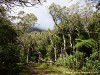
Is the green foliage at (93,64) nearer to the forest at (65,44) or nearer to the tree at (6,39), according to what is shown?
the forest at (65,44)

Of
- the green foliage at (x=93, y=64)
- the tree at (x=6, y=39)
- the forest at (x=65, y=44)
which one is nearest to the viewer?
the tree at (x=6, y=39)

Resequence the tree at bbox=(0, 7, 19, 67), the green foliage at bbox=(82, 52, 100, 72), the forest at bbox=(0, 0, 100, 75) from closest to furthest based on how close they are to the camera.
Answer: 1. the tree at bbox=(0, 7, 19, 67)
2. the forest at bbox=(0, 0, 100, 75)
3. the green foliage at bbox=(82, 52, 100, 72)

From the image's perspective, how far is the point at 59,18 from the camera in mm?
36125

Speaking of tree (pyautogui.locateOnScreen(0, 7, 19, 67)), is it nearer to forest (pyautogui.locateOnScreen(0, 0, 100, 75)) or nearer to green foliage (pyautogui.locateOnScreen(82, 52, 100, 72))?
forest (pyautogui.locateOnScreen(0, 0, 100, 75))

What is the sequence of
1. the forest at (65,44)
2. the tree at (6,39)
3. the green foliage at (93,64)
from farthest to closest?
the green foliage at (93,64), the forest at (65,44), the tree at (6,39)

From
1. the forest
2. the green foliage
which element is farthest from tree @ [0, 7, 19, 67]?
the green foliage

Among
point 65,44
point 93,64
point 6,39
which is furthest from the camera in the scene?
point 65,44

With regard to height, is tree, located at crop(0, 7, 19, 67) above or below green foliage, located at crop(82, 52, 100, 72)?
above

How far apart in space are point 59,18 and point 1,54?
18551 mm

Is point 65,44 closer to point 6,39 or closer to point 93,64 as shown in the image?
point 93,64

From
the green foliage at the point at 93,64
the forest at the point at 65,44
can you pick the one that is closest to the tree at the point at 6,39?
the forest at the point at 65,44

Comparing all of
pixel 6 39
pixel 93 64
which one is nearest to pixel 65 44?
pixel 93 64

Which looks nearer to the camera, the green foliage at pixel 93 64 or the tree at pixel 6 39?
the tree at pixel 6 39

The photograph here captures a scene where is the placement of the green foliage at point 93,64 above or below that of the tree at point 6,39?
below
